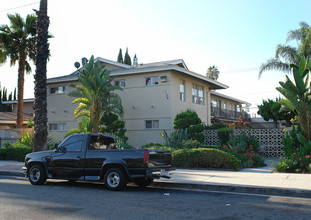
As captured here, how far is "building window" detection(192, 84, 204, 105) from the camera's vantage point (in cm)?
2547

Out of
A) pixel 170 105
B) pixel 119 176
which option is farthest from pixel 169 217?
pixel 170 105

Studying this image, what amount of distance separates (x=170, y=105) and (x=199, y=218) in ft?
51.4

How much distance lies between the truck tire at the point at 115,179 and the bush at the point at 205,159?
18.2 ft

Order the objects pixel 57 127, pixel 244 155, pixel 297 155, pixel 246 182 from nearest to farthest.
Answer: pixel 246 182 → pixel 297 155 → pixel 244 155 → pixel 57 127

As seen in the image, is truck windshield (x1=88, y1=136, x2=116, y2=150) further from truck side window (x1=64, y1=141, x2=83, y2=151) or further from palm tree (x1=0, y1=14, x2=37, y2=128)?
palm tree (x1=0, y1=14, x2=37, y2=128)

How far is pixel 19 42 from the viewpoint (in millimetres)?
27734

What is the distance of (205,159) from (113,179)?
5653 millimetres

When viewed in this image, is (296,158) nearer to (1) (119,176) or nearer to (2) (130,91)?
(1) (119,176)

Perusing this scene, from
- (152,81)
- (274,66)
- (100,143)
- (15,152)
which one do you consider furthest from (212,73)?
(100,143)

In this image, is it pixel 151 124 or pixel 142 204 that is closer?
pixel 142 204

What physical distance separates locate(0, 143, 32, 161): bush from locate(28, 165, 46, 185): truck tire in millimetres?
8630

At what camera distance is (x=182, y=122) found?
19.8 meters

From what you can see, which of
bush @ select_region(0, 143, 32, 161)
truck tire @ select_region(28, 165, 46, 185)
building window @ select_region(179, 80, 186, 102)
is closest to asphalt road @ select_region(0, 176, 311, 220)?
truck tire @ select_region(28, 165, 46, 185)

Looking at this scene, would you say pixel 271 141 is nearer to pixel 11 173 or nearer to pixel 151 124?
pixel 151 124
